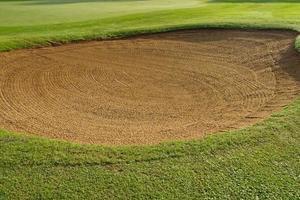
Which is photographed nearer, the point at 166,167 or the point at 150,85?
the point at 166,167

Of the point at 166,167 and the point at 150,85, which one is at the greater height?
the point at 150,85

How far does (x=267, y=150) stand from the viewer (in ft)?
22.0

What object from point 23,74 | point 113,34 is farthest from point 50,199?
point 113,34

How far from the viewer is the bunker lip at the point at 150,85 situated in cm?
803

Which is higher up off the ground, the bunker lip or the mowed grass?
the bunker lip

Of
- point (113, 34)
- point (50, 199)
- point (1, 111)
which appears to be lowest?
point (50, 199)

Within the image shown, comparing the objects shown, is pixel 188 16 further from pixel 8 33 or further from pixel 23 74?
pixel 23 74

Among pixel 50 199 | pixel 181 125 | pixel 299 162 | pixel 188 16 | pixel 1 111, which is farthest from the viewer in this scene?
pixel 188 16

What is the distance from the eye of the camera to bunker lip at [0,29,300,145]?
8.03 m

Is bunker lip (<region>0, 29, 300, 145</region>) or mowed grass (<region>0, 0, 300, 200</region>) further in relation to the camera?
bunker lip (<region>0, 29, 300, 145</region>)

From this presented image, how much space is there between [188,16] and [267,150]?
14.1 meters

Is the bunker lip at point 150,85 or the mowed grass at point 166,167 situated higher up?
the bunker lip at point 150,85

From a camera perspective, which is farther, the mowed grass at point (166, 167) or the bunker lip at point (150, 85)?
the bunker lip at point (150, 85)

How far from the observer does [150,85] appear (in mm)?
10703
